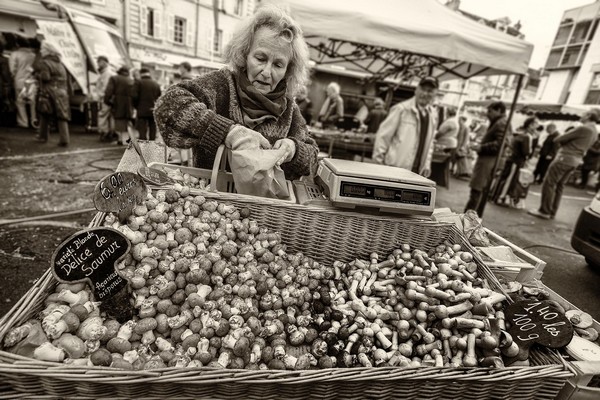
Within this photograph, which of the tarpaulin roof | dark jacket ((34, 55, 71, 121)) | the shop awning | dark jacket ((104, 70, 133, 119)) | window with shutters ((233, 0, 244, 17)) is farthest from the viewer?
window with shutters ((233, 0, 244, 17))

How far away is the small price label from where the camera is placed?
4.43ft

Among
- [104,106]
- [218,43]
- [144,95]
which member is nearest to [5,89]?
[104,106]

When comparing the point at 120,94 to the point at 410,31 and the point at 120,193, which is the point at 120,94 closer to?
the point at 410,31

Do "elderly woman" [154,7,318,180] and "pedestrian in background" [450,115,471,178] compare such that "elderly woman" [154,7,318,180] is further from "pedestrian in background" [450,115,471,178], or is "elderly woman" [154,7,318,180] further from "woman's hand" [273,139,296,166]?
"pedestrian in background" [450,115,471,178]

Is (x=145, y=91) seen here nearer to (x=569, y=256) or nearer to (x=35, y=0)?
(x=35, y=0)

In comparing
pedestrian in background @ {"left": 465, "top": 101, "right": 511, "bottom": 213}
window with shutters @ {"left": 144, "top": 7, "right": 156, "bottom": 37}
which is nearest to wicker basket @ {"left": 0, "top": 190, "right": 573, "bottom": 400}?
pedestrian in background @ {"left": 465, "top": 101, "right": 511, "bottom": 213}

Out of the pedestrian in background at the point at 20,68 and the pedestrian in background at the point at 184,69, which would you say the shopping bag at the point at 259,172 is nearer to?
the pedestrian in background at the point at 184,69

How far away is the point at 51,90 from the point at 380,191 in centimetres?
816

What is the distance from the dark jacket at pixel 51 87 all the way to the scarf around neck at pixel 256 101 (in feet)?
23.2

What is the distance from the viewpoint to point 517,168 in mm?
7676

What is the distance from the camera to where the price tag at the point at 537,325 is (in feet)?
4.43

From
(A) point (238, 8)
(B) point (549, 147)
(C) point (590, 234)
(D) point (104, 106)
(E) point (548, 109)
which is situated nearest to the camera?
(C) point (590, 234)

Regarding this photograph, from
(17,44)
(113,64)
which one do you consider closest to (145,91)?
(113,64)

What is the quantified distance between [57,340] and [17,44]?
12.2 m
